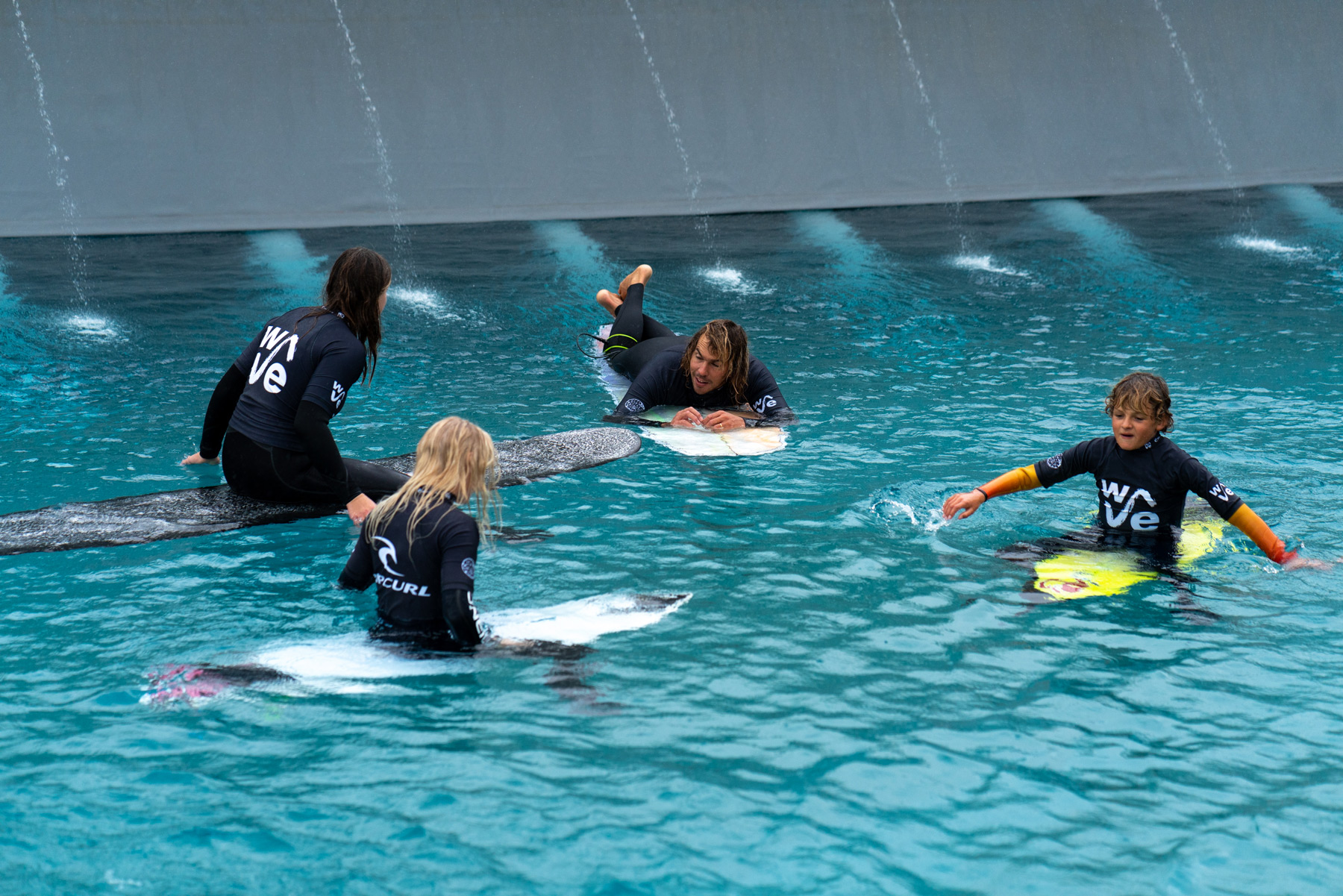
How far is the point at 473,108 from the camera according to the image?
15.6 metres

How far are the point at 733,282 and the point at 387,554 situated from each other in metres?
8.86

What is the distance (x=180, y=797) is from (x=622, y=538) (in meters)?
2.54

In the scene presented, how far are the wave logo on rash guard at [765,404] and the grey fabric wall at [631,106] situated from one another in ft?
27.5

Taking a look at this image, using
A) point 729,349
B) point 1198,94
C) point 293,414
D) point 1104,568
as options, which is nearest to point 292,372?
point 293,414

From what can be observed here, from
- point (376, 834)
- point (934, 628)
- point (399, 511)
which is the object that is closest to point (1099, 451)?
point (934, 628)

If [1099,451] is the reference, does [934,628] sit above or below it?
below

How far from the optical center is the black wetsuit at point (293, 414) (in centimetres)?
512

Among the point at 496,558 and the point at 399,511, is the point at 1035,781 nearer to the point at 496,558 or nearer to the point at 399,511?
the point at 399,511

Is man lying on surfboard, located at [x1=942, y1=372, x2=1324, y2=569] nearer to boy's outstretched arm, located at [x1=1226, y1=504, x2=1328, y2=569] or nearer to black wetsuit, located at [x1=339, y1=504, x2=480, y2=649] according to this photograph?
boy's outstretched arm, located at [x1=1226, y1=504, x2=1328, y2=569]

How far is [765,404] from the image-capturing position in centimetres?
759

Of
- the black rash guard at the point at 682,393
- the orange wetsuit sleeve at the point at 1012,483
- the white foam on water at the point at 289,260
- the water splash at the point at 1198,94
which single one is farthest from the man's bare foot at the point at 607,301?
the water splash at the point at 1198,94

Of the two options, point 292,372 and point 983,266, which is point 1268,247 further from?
point 292,372

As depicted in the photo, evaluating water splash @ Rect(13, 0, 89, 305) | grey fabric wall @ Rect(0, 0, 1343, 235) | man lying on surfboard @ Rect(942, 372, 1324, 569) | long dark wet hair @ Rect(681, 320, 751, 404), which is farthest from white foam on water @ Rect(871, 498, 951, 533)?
water splash @ Rect(13, 0, 89, 305)

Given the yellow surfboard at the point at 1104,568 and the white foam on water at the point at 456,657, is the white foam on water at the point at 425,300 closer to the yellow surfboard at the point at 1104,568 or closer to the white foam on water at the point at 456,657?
the white foam on water at the point at 456,657
